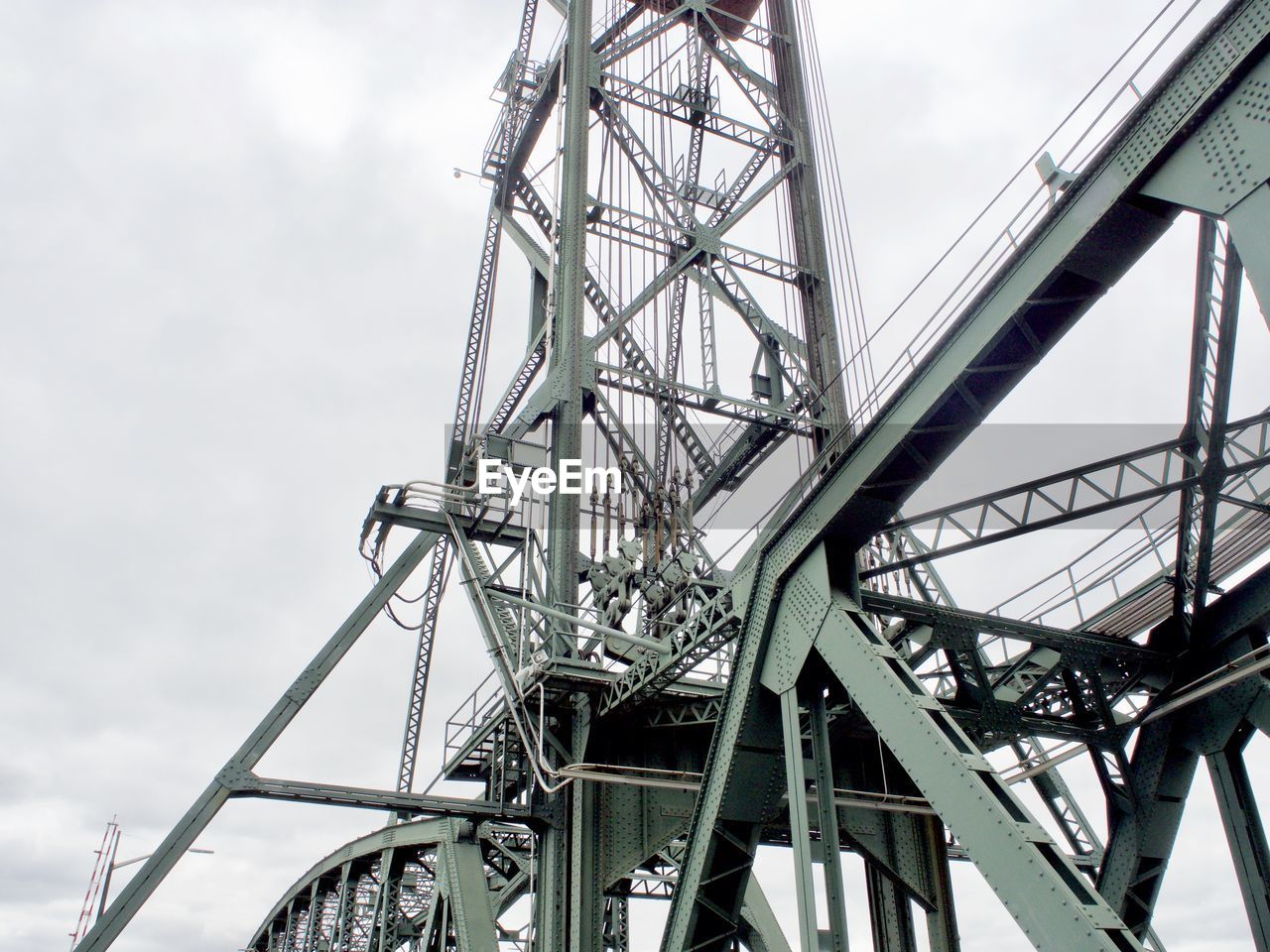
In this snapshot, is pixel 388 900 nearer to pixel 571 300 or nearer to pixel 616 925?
pixel 616 925

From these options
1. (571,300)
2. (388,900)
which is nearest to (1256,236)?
(571,300)

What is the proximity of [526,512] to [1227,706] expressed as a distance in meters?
10.1

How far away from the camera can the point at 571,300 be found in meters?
17.9

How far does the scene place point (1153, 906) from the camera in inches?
469

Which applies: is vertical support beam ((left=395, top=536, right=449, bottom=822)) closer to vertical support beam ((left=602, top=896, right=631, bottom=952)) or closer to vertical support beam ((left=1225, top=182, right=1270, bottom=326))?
vertical support beam ((left=602, top=896, right=631, bottom=952))

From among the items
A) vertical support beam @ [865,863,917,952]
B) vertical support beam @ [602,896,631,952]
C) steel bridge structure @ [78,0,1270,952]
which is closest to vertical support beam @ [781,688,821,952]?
steel bridge structure @ [78,0,1270,952]

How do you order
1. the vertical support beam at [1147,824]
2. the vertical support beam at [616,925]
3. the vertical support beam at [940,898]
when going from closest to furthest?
1. the vertical support beam at [1147,824]
2. the vertical support beam at [940,898]
3. the vertical support beam at [616,925]

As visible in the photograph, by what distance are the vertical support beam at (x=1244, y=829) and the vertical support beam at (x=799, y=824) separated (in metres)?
5.37

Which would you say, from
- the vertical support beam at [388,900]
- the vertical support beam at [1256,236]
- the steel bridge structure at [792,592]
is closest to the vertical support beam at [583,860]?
the steel bridge structure at [792,592]

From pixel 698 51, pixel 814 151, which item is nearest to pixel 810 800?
pixel 814 151

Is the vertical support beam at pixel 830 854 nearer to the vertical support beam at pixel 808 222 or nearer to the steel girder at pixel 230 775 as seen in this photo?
the steel girder at pixel 230 775

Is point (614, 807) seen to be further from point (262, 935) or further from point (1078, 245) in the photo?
point (262, 935)
